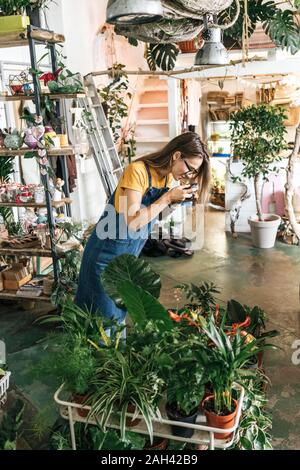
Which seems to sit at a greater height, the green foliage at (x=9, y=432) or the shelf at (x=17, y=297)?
the green foliage at (x=9, y=432)

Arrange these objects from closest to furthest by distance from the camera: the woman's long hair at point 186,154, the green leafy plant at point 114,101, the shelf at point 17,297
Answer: the woman's long hair at point 186,154 < the shelf at point 17,297 < the green leafy plant at point 114,101

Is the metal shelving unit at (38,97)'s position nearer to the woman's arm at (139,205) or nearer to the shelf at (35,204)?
the shelf at (35,204)

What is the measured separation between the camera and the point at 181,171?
97.3 inches

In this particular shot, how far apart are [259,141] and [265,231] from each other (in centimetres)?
125

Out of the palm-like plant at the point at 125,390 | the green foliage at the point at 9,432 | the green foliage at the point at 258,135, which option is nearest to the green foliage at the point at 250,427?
the palm-like plant at the point at 125,390

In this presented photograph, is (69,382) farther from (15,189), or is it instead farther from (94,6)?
(94,6)

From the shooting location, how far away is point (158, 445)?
6.13 ft

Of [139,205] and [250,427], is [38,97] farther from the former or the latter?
[250,427]

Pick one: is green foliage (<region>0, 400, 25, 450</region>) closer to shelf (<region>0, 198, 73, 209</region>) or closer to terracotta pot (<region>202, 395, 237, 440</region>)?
terracotta pot (<region>202, 395, 237, 440</region>)

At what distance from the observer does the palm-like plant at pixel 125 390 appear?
1.73m

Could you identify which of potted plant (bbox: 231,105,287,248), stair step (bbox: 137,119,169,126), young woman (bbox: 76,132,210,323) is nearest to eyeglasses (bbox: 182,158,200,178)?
young woman (bbox: 76,132,210,323)

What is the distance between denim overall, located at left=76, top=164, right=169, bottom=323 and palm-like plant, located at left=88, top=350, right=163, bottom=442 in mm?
671

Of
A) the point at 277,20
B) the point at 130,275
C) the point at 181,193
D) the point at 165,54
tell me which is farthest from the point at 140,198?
the point at 277,20

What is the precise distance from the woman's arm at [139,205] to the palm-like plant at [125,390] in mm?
795
